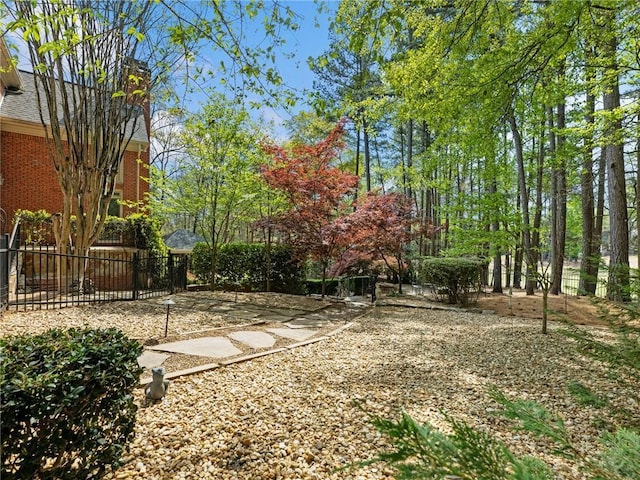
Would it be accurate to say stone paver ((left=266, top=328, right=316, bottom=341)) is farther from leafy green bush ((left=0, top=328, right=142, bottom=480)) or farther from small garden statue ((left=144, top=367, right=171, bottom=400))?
leafy green bush ((left=0, top=328, right=142, bottom=480))

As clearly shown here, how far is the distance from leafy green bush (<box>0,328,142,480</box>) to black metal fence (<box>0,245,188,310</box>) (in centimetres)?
424

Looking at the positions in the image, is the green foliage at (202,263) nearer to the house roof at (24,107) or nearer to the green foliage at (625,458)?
the house roof at (24,107)

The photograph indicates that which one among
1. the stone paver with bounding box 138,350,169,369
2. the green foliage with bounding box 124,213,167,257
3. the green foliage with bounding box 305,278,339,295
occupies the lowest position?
the green foliage with bounding box 305,278,339,295

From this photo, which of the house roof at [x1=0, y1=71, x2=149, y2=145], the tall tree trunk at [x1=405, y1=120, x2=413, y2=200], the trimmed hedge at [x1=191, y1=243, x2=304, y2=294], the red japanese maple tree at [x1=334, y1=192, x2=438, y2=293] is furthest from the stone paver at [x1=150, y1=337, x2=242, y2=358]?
the tall tree trunk at [x1=405, y1=120, x2=413, y2=200]

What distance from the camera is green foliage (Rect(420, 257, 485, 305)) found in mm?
7879

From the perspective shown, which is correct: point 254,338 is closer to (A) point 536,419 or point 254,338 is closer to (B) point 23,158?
(A) point 536,419

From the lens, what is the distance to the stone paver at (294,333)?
4.79 m

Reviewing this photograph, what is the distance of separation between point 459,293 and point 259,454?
7.37 meters

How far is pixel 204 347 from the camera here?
4.02 meters

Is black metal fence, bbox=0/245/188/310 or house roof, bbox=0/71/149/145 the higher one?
house roof, bbox=0/71/149/145

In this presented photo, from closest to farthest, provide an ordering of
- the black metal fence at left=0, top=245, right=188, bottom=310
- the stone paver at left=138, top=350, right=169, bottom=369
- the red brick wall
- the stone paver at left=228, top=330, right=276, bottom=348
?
1. the stone paver at left=138, top=350, right=169, bottom=369
2. the stone paver at left=228, top=330, right=276, bottom=348
3. the black metal fence at left=0, top=245, right=188, bottom=310
4. the red brick wall

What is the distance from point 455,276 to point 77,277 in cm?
811

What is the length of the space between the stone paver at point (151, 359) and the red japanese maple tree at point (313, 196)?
4.54m

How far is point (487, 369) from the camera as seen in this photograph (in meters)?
3.58
